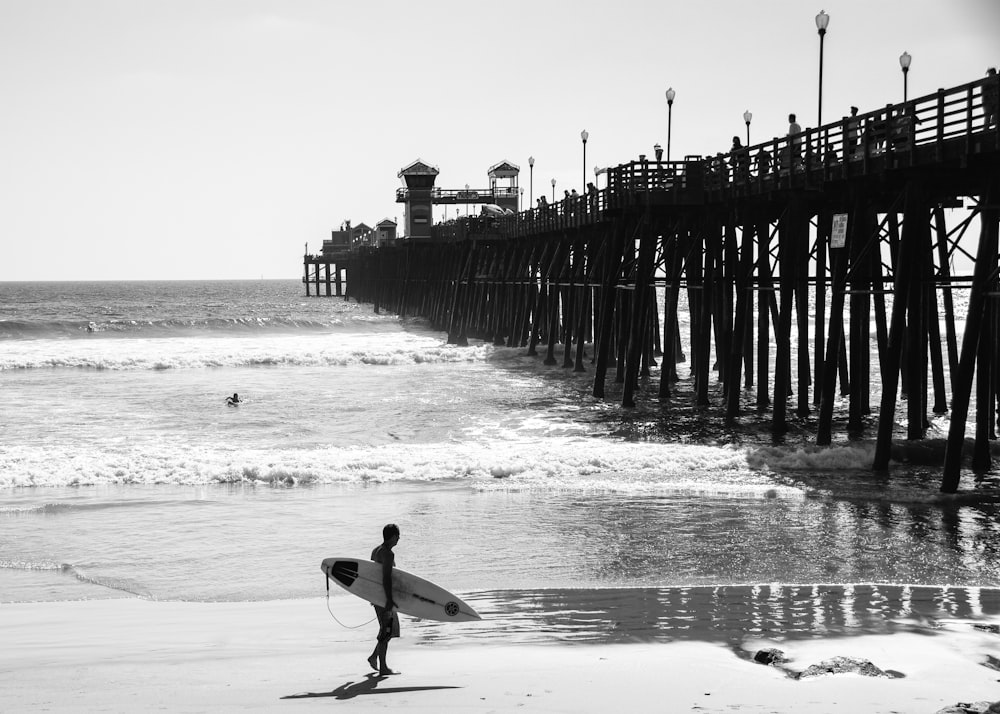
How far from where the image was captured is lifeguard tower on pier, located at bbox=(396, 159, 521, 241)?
58906 millimetres

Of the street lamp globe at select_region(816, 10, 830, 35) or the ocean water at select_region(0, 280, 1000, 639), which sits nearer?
the ocean water at select_region(0, 280, 1000, 639)

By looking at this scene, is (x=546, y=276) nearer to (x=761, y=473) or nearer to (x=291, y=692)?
(x=761, y=473)

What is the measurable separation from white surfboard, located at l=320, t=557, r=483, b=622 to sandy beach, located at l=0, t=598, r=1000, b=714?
249mm

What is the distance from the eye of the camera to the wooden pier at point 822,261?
13.9 meters

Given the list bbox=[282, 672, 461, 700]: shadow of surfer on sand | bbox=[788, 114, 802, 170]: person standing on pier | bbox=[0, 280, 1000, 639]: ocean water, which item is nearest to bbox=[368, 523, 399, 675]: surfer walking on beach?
bbox=[282, 672, 461, 700]: shadow of surfer on sand

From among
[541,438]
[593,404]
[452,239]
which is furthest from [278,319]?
[541,438]

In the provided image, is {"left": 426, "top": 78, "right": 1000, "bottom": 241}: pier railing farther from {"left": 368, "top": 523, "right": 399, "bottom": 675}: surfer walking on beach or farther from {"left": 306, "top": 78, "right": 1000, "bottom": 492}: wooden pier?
{"left": 368, "top": 523, "right": 399, "bottom": 675}: surfer walking on beach

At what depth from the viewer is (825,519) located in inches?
480

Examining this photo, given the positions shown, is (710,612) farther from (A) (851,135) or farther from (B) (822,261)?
(B) (822,261)

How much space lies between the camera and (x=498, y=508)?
13.2 metres

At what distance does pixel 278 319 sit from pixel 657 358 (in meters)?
35.4

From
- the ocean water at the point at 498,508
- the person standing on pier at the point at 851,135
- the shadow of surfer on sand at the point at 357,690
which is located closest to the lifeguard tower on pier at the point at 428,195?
the ocean water at the point at 498,508

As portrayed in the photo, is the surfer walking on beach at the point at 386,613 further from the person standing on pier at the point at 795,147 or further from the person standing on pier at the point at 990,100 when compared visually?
the person standing on pier at the point at 795,147

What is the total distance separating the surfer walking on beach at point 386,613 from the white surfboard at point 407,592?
3.8 inches
